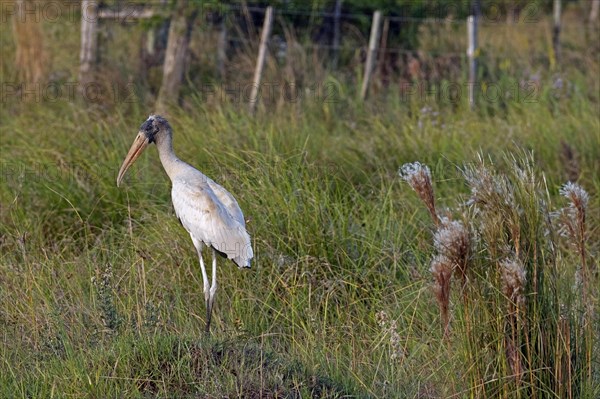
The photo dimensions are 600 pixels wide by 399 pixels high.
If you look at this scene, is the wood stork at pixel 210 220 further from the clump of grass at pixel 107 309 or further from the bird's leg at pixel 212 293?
the clump of grass at pixel 107 309

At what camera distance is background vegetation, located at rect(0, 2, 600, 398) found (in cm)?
425

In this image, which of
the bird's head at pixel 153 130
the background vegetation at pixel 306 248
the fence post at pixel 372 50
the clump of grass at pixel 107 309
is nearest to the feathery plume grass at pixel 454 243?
the background vegetation at pixel 306 248

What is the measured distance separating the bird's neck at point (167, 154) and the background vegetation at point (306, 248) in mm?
343

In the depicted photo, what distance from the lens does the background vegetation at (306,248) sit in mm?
4254

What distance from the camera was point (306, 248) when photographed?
6062 millimetres

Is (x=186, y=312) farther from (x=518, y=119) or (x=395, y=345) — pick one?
(x=518, y=119)

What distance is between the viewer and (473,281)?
4.18 metres

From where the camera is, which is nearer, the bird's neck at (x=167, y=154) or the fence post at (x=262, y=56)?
the bird's neck at (x=167, y=154)

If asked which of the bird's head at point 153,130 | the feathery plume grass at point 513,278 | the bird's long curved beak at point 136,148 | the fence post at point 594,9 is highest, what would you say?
the feathery plume grass at point 513,278

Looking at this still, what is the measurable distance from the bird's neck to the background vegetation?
343mm

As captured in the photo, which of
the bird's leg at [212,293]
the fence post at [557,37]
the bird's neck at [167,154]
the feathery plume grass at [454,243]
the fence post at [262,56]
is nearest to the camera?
the feathery plume grass at [454,243]

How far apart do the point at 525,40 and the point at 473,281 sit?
32.1 feet

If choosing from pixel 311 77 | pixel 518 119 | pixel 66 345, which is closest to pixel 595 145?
pixel 518 119

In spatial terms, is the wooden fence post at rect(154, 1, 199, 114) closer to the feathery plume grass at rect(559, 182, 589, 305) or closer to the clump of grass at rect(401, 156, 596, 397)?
the clump of grass at rect(401, 156, 596, 397)
